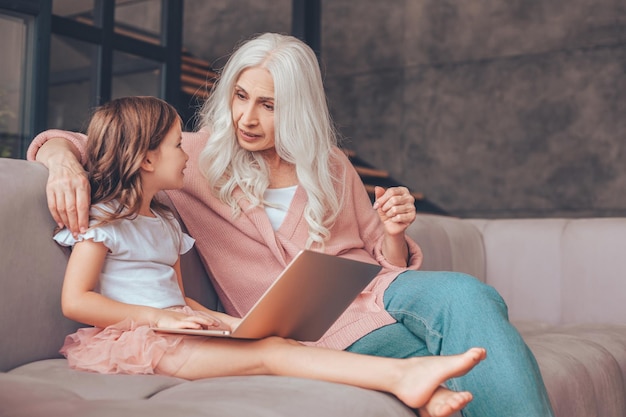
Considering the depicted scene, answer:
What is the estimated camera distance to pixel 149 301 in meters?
1.56

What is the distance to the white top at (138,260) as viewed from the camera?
153 centimetres

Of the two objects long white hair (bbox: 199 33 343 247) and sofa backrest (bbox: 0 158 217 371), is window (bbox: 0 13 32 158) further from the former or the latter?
sofa backrest (bbox: 0 158 217 371)

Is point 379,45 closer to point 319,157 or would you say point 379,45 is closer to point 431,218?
point 431,218

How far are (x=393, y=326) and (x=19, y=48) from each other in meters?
2.54

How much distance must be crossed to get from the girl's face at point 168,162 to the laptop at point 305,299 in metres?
0.42

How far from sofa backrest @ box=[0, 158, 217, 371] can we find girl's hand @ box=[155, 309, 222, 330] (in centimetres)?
24

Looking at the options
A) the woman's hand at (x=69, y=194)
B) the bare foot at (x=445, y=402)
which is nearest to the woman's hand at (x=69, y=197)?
the woman's hand at (x=69, y=194)

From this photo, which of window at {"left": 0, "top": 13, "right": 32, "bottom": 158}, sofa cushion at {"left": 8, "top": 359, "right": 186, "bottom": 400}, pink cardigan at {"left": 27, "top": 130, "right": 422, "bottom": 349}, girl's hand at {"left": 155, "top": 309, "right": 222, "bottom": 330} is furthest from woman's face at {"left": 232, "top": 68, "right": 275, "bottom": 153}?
window at {"left": 0, "top": 13, "right": 32, "bottom": 158}

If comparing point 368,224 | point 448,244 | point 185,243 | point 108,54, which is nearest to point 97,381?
point 185,243

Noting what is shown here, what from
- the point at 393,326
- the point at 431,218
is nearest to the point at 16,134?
the point at 431,218

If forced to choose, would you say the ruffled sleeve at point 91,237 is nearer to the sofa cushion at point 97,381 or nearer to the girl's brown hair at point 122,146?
the girl's brown hair at point 122,146

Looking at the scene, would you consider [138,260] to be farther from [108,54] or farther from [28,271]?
[108,54]

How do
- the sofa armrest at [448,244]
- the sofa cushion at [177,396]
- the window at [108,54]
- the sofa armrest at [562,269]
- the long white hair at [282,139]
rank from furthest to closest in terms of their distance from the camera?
the window at [108,54], the sofa armrest at [562,269], the sofa armrest at [448,244], the long white hair at [282,139], the sofa cushion at [177,396]

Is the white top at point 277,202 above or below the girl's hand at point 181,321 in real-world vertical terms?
above
